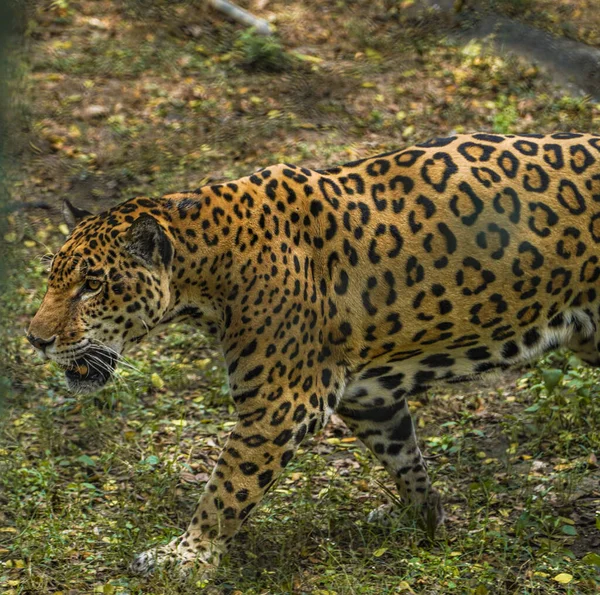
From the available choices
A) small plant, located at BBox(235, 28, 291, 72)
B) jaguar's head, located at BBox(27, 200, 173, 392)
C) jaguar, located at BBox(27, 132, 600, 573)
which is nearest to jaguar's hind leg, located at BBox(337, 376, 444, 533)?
jaguar, located at BBox(27, 132, 600, 573)

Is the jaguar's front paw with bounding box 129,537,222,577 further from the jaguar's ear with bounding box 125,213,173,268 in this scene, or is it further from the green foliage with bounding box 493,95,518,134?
the green foliage with bounding box 493,95,518,134

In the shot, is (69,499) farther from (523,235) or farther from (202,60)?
(202,60)

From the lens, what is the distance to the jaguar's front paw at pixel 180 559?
609 centimetres

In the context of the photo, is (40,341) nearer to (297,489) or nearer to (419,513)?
(297,489)

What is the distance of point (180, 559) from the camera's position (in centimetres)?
612

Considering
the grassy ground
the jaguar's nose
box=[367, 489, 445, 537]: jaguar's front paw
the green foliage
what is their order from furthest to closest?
the green foliage
box=[367, 489, 445, 537]: jaguar's front paw
the grassy ground
the jaguar's nose

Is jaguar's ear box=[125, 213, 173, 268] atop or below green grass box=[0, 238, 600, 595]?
atop

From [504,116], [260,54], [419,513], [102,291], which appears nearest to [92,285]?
[102,291]

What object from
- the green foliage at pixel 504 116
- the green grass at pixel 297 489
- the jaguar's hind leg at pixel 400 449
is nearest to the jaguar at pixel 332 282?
the jaguar's hind leg at pixel 400 449

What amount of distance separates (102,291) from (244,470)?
1.32 metres

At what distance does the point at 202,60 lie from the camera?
1341 centimetres

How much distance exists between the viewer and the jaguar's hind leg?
22.3 ft

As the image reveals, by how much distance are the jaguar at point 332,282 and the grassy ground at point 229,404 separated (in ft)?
2.35

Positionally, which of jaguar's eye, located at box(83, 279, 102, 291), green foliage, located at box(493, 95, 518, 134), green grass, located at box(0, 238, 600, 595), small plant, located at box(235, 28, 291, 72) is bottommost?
green grass, located at box(0, 238, 600, 595)
